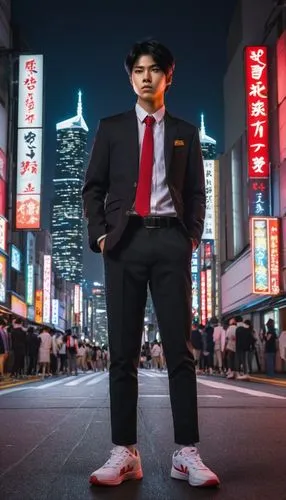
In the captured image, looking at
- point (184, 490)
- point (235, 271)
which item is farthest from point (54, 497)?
point (235, 271)

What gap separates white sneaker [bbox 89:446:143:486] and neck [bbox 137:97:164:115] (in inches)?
60.1

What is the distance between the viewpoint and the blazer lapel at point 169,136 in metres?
3.03

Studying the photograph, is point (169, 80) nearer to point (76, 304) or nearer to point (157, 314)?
point (157, 314)

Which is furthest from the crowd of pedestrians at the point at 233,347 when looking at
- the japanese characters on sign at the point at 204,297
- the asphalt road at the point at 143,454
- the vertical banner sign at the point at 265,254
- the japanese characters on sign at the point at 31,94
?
the japanese characters on sign at the point at 204,297

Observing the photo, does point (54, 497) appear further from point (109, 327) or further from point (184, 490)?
point (109, 327)

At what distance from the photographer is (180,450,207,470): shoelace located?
276cm

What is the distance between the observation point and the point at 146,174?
2984 millimetres

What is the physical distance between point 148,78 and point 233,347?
1469cm

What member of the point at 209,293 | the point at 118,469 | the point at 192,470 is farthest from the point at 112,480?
the point at 209,293

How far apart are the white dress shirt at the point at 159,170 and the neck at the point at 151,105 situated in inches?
0.6

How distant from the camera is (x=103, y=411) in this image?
6684 millimetres

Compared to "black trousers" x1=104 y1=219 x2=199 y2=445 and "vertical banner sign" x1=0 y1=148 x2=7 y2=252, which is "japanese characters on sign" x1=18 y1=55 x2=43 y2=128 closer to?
"vertical banner sign" x1=0 y1=148 x2=7 y2=252

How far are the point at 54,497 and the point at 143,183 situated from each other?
135cm

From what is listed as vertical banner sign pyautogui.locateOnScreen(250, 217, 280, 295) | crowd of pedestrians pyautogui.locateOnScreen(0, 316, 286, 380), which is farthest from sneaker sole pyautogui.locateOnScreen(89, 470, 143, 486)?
vertical banner sign pyautogui.locateOnScreen(250, 217, 280, 295)
